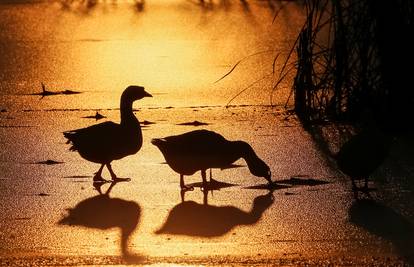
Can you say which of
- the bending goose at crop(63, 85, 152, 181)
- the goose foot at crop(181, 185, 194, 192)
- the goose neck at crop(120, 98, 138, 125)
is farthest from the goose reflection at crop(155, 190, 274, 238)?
the goose neck at crop(120, 98, 138, 125)

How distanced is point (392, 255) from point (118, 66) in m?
7.73

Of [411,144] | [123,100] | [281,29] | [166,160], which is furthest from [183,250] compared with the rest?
[281,29]

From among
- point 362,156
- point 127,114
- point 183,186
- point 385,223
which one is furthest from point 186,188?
point 385,223

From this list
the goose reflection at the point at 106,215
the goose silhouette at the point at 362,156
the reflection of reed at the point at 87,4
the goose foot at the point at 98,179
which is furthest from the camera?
the reflection of reed at the point at 87,4

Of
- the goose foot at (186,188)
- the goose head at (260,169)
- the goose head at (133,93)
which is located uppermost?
the goose head at (260,169)

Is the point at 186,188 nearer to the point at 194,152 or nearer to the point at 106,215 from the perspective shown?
the point at 194,152

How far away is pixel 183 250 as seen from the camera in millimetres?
7609

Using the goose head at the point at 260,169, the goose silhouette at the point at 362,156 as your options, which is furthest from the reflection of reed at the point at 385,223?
the goose head at the point at 260,169

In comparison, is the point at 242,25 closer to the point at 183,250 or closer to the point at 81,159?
the point at 81,159

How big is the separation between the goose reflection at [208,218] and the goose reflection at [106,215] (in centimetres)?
24

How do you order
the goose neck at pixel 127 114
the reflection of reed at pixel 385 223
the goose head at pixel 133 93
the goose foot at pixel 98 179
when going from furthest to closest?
the goose head at pixel 133 93, the goose neck at pixel 127 114, the goose foot at pixel 98 179, the reflection of reed at pixel 385 223

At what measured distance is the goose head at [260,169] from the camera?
941cm

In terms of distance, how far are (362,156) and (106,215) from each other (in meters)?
1.87

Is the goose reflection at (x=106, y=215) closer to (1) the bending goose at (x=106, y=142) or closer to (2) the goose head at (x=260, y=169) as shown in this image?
(1) the bending goose at (x=106, y=142)
